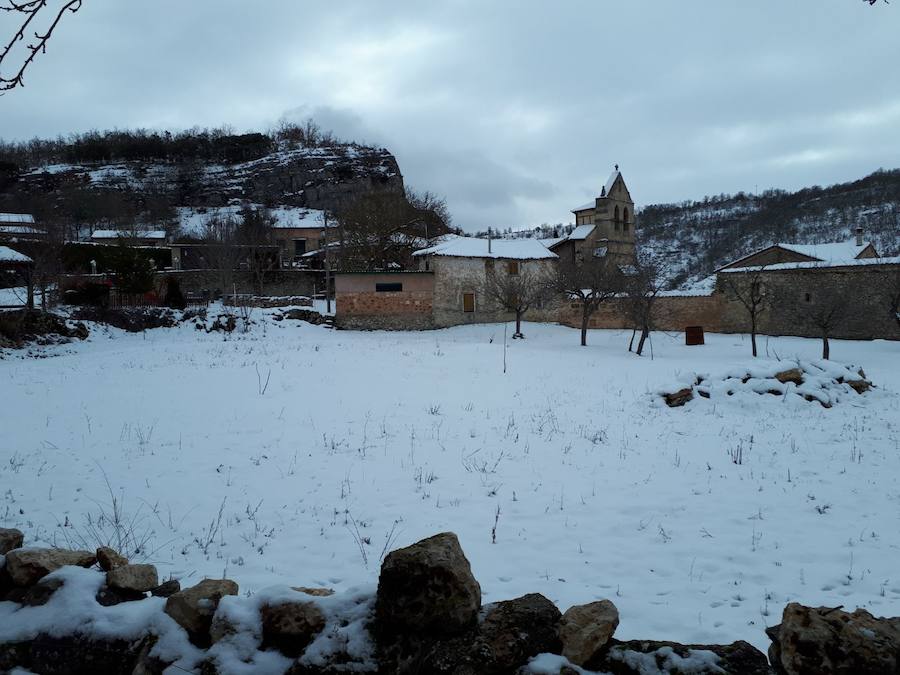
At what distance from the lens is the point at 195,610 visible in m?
2.95

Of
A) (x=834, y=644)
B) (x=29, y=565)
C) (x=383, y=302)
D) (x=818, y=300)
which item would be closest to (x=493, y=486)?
(x=834, y=644)

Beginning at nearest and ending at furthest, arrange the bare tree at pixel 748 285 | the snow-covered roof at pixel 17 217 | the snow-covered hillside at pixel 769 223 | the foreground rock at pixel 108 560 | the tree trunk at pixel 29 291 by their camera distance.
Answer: the foreground rock at pixel 108 560 < the tree trunk at pixel 29 291 < the bare tree at pixel 748 285 < the snow-covered roof at pixel 17 217 < the snow-covered hillside at pixel 769 223

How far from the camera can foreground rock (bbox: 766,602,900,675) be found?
2.39m

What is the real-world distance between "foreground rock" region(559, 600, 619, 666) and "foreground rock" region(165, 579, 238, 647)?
1.89m

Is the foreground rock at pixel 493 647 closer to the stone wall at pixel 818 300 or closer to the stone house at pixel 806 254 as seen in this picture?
the stone wall at pixel 818 300

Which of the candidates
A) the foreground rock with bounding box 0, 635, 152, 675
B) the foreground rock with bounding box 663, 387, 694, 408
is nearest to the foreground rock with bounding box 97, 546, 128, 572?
the foreground rock with bounding box 0, 635, 152, 675

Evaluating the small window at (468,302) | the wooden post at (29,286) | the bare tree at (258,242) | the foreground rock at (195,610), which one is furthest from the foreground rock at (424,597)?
the bare tree at (258,242)

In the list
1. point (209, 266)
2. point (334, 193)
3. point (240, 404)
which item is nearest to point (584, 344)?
point (240, 404)

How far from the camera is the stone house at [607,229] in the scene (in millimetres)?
48406

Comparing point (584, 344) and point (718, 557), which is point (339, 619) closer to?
point (718, 557)

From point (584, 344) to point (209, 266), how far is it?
94.2ft

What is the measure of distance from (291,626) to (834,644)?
2584 mm

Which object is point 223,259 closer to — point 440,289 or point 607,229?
point 440,289

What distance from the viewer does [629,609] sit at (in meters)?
3.99
